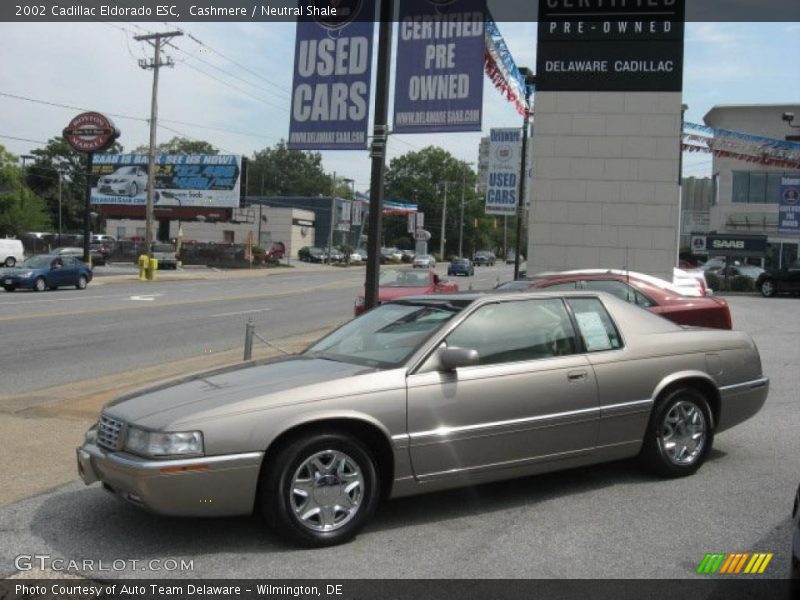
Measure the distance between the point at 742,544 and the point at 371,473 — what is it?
7.12ft

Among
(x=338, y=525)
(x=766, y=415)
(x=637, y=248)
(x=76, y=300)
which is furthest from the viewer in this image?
(x=76, y=300)

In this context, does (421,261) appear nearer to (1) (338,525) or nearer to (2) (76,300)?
(2) (76,300)

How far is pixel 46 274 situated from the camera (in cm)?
3112

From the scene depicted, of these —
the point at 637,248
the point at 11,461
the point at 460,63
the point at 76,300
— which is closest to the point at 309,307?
the point at 76,300

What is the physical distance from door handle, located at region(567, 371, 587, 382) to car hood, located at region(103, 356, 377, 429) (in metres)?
1.41

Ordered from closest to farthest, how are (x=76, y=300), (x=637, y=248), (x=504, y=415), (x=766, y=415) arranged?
1. (x=504, y=415)
2. (x=766, y=415)
3. (x=637, y=248)
4. (x=76, y=300)

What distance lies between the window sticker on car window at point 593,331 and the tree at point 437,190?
388 feet

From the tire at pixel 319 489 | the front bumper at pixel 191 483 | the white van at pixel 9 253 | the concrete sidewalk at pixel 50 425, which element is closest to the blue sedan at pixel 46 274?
the white van at pixel 9 253

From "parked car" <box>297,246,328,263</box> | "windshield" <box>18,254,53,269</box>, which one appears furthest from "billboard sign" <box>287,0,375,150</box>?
"parked car" <box>297,246,328,263</box>

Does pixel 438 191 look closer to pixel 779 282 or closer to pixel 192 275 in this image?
pixel 192 275

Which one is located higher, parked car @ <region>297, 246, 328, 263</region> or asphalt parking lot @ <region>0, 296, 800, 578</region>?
parked car @ <region>297, 246, 328, 263</region>

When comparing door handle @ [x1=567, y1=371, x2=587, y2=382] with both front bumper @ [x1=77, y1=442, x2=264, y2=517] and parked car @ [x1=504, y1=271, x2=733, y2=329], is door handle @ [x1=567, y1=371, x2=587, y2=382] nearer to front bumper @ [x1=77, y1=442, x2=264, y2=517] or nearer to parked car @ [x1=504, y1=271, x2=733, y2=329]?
front bumper @ [x1=77, y1=442, x2=264, y2=517]

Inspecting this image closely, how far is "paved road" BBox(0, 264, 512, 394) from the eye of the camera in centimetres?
1221

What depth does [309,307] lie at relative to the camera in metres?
25.6
